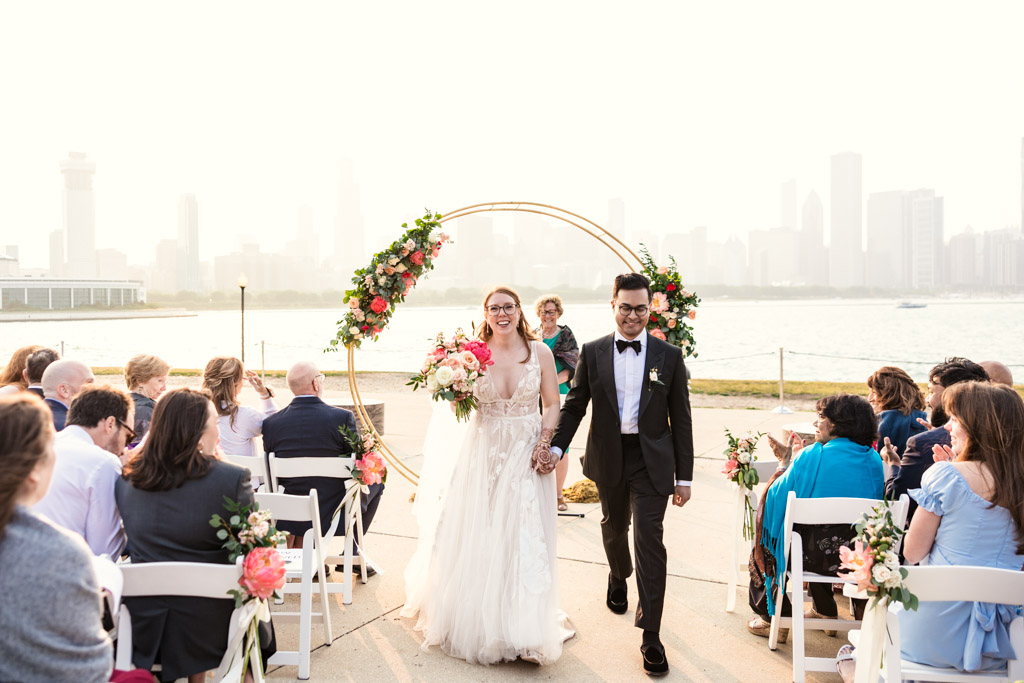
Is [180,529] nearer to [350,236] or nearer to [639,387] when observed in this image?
[639,387]

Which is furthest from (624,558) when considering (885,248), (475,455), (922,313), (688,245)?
(922,313)

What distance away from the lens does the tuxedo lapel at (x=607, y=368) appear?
4570 millimetres

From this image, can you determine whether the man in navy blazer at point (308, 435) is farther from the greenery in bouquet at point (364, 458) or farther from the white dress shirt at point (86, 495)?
the white dress shirt at point (86, 495)

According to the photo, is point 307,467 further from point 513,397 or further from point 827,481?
point 827,481

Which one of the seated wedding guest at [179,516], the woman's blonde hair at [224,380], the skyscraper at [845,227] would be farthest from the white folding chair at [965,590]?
the skyscraper at [845,227]

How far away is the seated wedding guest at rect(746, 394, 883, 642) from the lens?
167 inches

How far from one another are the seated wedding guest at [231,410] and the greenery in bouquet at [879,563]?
12.6 feet

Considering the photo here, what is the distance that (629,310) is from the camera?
456 centimetres

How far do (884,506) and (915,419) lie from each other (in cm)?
213

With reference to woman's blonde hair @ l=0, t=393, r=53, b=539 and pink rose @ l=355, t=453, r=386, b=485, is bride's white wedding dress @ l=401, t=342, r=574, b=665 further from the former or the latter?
woman's blonde hair @ l=0, t=393, r=53, b=539

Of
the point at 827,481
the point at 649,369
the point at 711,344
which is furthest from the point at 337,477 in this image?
the point at 711,344

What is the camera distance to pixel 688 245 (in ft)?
118

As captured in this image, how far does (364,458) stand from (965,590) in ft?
11.4

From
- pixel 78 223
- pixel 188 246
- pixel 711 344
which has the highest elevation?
pixel 78 223
